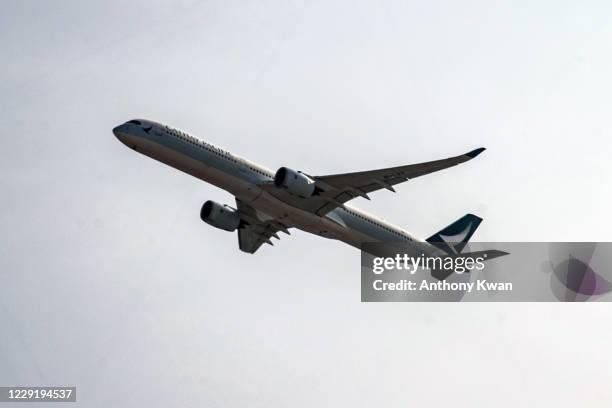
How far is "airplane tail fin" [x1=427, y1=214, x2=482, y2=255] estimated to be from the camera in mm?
74875

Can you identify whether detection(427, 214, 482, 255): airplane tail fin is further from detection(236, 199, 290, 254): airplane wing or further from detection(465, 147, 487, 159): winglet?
detection(465, 147, 487, 159): winglet

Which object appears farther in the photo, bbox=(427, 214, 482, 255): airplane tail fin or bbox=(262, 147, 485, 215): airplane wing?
bbox=(427, 214, 482, 255): airplane tail fin

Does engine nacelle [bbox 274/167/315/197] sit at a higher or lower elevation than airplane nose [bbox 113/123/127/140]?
lower

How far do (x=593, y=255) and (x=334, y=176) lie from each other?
1930 cm

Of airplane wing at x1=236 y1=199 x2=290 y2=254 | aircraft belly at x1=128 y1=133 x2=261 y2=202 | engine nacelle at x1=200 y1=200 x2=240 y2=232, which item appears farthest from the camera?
airplane wing at x1=236 y1=199 x2=290 y2=254

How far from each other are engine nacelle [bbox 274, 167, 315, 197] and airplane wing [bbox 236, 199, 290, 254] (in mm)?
8868

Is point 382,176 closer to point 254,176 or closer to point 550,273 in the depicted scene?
point 254,176

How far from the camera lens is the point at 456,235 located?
77.6 metres

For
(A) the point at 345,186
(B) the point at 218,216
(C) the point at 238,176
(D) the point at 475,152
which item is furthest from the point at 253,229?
(D) the point at 475,152

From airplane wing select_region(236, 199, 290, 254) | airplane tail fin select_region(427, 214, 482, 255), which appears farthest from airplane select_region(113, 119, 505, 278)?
airplane tail fin select_region(427, 214, 482, 255)

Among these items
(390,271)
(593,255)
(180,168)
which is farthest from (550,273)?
(180,168)

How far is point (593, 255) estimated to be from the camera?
7069cm

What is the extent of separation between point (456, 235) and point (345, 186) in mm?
16582

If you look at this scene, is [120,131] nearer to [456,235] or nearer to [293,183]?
[293,183]
